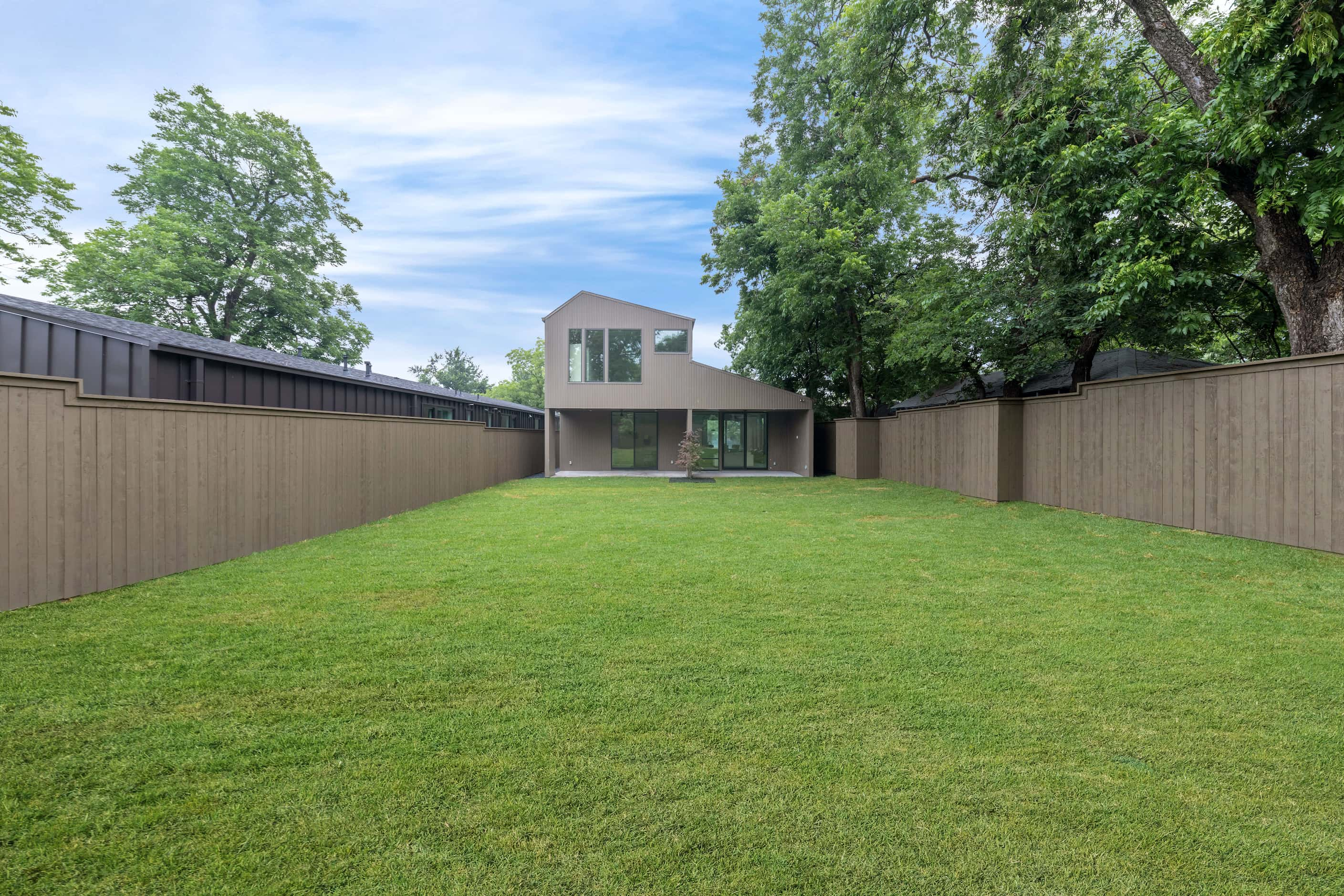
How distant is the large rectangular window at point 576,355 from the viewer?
17.7 meters

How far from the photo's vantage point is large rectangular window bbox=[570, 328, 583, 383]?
17.7 meters

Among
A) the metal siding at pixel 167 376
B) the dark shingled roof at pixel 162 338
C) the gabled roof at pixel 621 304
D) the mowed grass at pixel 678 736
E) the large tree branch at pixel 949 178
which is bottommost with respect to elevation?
the mowed grass at pixel 678 736

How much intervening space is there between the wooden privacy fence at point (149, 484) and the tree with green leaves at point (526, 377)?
44822 mm

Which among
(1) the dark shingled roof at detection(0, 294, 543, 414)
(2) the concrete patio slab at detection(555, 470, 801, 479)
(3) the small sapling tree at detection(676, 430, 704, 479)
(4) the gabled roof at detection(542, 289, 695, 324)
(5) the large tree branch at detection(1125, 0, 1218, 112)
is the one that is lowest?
(2) the concrete patio slab at detection(555, 470, 801, 479)

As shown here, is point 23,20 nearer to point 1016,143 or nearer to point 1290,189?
point 1016,143

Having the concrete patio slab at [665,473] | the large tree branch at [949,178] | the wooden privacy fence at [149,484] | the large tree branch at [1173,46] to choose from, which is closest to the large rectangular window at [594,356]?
the concrete patio slab at [665,473]

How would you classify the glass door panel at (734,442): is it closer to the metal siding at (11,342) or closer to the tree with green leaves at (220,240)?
the tree with green leaves at (220,240)

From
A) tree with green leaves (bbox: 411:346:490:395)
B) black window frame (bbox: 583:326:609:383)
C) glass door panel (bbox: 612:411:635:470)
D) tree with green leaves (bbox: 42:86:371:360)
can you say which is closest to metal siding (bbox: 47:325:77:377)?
black window frame (bbox: 583:326:609:383)

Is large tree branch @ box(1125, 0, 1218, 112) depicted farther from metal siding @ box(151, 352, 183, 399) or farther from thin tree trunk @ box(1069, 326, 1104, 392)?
metal siding @ box(151, 352, 183, 399)

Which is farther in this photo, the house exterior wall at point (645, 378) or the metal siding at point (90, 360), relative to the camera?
the house exterior wall at point (645, 378)

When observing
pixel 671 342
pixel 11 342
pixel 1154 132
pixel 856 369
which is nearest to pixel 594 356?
pixel 671 342

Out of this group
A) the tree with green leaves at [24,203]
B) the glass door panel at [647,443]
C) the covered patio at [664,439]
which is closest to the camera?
the tree with green leaves at [24,203]

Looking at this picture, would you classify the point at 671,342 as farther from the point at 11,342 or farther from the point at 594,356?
the point at 11,342

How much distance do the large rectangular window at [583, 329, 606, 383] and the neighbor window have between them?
1542 mm
